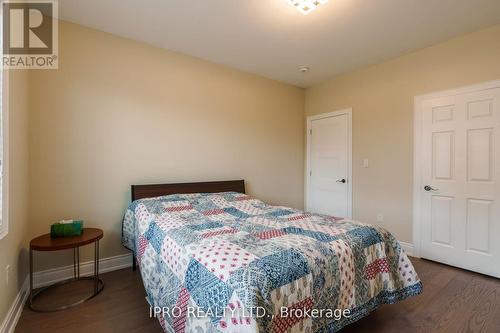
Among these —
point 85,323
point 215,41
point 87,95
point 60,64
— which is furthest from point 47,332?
point 215,41

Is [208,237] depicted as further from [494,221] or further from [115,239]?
[494,221]

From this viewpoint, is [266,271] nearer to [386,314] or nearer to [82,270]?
[386,314]

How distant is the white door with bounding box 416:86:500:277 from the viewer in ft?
8.18

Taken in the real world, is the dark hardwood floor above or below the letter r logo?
below

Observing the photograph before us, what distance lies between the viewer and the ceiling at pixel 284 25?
85.4 inches

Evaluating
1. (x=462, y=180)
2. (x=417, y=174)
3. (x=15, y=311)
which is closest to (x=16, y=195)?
(x=15, y=311)

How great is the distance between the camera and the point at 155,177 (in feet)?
9.45

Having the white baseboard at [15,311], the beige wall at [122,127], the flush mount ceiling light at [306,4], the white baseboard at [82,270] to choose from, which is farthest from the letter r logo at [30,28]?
the flush mount ceiling light at [306,4]

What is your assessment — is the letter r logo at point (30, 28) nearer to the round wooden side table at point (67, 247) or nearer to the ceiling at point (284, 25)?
the ceiling at point (284, 25)

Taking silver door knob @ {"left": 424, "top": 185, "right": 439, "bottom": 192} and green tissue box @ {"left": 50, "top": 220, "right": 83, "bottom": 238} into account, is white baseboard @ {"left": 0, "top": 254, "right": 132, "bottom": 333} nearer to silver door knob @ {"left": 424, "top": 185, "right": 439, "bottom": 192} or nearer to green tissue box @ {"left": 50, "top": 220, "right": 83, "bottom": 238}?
green tissue box @ {"left": 50, "top": 220, "right": 83, "bottom": 238}

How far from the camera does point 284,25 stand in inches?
97.3

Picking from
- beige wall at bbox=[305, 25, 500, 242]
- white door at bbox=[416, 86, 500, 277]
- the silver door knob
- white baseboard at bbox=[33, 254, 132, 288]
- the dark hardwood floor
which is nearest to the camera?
the dark hardwood floor

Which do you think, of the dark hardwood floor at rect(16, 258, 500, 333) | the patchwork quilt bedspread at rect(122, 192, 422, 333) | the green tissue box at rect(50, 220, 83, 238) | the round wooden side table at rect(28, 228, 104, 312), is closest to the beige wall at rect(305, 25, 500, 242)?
the dark hardwood floor at rect(16, 258, 500, 333)

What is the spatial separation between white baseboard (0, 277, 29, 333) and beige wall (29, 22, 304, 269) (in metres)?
0.27
